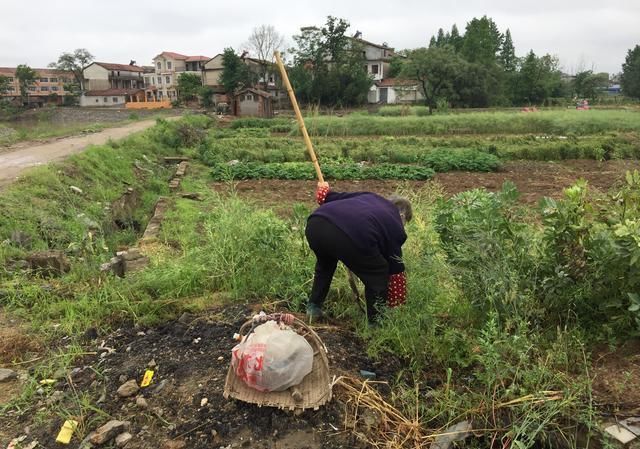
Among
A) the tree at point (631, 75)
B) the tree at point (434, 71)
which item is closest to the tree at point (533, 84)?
the tree at point (631, 75)

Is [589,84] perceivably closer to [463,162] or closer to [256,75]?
[256,75]

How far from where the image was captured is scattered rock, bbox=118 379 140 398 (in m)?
2.64

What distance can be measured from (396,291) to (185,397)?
5.09 feet

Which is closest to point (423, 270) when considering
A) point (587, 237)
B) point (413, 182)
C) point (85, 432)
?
point (587, 237)

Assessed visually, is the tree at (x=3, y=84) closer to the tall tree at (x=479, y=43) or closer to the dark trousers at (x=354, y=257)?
the tall tree at (x=479, y=43)

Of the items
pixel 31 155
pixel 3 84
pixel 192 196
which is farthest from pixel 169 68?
pixel 192 196

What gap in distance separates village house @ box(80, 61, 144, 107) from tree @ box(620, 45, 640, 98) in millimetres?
55741

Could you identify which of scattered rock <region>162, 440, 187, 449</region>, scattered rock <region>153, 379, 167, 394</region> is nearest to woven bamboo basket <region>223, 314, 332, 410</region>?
scattered rock <region>162, 440, 187, 449</region>

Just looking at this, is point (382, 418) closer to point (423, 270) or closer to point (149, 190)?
point (423, 270)

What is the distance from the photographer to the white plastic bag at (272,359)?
91.7 inches

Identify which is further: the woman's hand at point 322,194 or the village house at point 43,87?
the village house at point 43,87

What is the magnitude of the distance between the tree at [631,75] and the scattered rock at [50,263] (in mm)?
51713

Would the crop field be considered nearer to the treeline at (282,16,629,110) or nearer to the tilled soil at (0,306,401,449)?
the tilled soil at (0,306,401,449)

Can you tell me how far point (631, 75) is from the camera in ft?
150
